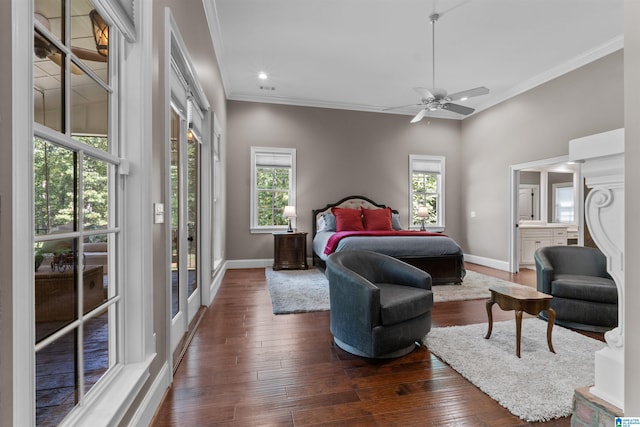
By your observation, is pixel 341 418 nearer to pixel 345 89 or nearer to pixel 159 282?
pixel 159 282

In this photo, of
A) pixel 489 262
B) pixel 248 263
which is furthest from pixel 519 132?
pixel 248 263

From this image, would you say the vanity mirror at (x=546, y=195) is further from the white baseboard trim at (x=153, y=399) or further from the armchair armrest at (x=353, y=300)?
the white baseboard trim at (x=153, y=399)

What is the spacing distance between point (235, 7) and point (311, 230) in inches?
161

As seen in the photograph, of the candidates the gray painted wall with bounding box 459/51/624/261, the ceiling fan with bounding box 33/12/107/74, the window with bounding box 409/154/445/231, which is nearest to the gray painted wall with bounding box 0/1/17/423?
the ceiling fan with bounding box 33/12/107/74

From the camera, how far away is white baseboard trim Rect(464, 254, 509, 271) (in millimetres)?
5930

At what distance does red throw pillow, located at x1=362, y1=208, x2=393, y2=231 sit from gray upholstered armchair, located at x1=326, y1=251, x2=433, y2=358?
3243 mm

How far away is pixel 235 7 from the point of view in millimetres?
3564

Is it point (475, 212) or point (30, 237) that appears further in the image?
point (475, 212)

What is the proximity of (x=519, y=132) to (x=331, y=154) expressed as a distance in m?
3.61

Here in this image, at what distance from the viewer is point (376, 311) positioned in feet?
7.31

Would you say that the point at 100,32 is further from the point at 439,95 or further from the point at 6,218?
the point at 439,95

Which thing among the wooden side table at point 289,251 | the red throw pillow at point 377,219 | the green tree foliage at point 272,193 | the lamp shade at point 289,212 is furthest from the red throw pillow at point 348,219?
the green tree foliage at point 272,193

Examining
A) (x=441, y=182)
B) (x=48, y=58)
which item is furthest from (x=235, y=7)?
(x=441, y=182)

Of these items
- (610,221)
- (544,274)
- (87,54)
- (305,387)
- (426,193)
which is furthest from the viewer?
(426,193)
